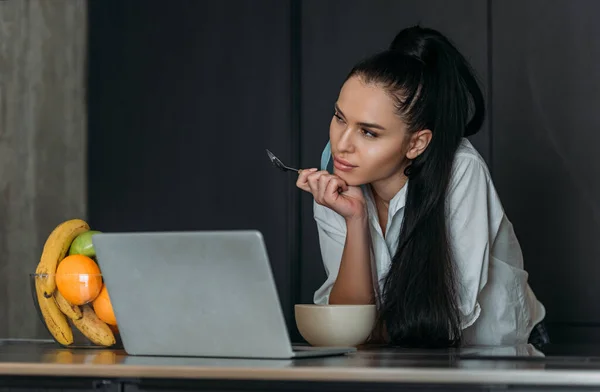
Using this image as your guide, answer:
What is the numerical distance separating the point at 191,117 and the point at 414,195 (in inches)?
66.6

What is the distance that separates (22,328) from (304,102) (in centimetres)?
126

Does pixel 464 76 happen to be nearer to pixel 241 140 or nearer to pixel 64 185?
pixel 241 140

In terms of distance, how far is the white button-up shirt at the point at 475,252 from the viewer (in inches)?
70.2

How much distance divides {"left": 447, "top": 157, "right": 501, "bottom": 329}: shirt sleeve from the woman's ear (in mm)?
105

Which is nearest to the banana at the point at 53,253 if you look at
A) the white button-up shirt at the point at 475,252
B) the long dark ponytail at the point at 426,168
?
the long dark ponytail at the point at 426,168

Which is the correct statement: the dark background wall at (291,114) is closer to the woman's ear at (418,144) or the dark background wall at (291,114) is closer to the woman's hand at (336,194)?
the woman's ear at (418,144)

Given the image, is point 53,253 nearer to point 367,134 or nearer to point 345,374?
point 345,374

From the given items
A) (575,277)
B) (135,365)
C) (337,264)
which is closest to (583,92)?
(575,277)

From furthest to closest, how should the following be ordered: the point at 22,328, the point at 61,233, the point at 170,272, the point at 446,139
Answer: the point at 22,328 → the point at 446,139 → the point at 61,233 → the point at 170,272

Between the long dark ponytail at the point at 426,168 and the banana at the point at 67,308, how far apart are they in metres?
0.56

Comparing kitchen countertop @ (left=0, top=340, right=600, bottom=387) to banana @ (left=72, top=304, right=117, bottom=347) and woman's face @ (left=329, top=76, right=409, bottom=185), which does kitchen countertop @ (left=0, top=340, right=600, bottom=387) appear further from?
woman's face @ (left=329, top=76, right=409, bottom=185)

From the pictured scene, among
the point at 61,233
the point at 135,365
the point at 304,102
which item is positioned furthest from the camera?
the point at 304,102

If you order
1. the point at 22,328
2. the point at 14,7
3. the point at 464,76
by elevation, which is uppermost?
the point at 14,7

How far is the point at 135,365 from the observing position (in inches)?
38.7
